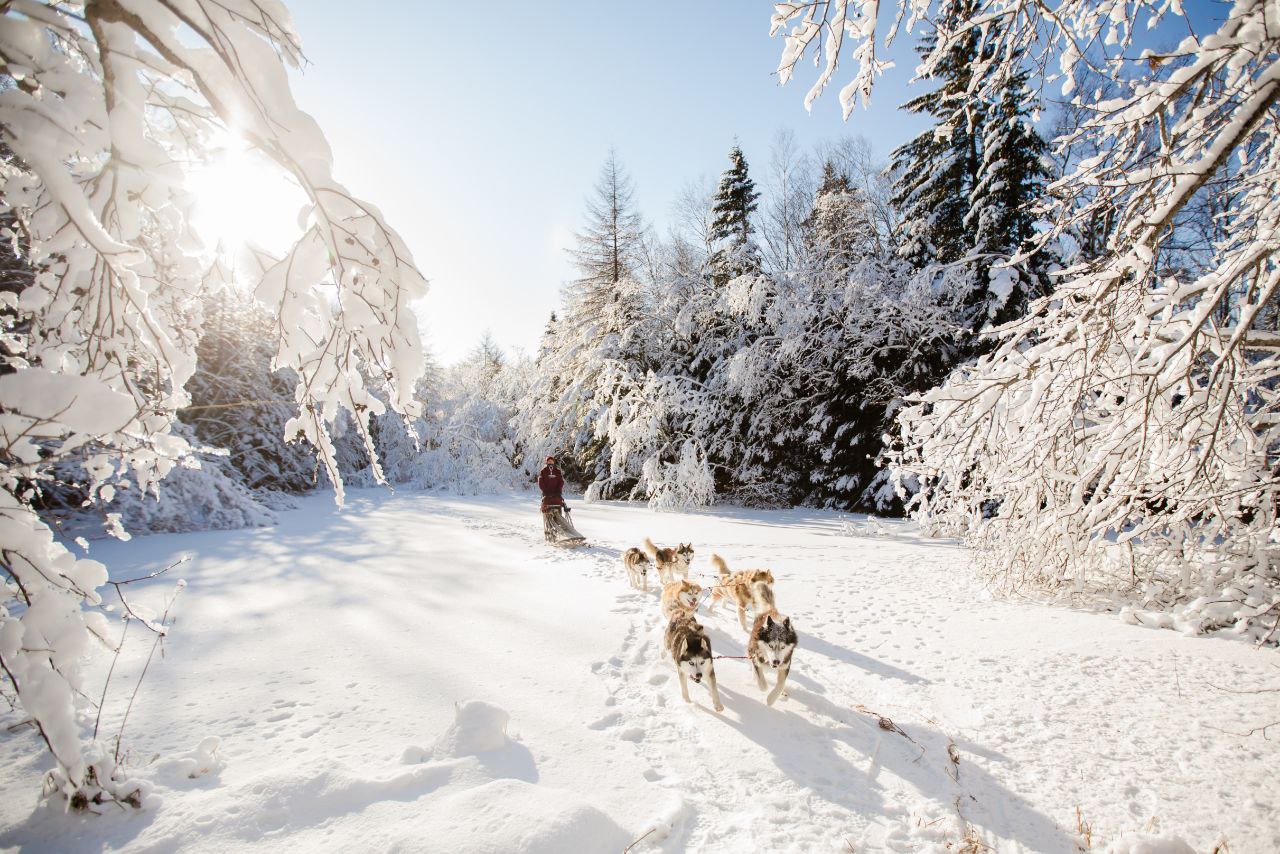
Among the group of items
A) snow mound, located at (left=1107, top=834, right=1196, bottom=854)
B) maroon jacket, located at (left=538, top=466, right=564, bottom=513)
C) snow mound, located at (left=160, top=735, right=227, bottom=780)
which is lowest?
snow mound, located at (left=160, top=735, right=227, bottom=780)

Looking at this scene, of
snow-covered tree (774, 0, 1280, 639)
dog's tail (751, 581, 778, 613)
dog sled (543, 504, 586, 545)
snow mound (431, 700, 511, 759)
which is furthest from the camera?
dog sled (543, 504, 586, 545)

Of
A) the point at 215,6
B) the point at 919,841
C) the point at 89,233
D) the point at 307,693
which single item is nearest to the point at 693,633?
the point at 919,841

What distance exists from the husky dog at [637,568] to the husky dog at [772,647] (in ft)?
9.05

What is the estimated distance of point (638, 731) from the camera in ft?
10.6

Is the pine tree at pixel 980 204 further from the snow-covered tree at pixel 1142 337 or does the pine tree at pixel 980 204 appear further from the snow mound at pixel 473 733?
the snow mound at pixel 473 733

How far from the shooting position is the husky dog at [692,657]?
3574mm

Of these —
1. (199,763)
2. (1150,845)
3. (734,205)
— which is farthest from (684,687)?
(734,205)

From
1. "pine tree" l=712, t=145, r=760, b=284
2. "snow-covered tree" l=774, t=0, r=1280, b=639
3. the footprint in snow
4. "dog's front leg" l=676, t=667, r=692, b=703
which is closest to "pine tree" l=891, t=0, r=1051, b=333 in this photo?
"pine tree" l=712, t=145, r=760, b=284

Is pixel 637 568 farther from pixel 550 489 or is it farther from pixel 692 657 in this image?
pixel 550 489

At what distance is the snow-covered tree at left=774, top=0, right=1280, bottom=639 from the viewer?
2.49 meters

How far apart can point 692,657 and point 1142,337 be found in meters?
3.94

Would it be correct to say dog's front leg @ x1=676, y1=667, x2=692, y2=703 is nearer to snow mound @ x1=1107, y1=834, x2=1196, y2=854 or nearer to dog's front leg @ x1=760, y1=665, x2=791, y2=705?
dog's front leg @ x1=760, y1=665, x2=791, y2=705

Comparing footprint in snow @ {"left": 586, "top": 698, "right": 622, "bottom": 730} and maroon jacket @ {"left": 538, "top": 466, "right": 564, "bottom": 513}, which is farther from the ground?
maroon jacket @ {"left": 538, "top": 466, "right": 564, "bottom": 513}

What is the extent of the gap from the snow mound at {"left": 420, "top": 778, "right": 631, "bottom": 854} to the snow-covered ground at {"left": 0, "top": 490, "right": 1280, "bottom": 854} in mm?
12
